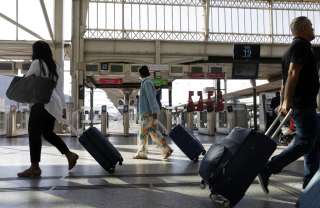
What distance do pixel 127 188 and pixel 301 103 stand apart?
6.63 feet

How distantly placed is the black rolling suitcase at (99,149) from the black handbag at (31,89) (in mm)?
755

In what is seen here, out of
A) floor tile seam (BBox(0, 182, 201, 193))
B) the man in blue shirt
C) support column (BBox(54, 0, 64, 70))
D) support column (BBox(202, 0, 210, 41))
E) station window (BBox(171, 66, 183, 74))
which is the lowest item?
floor tile seam (BBox(0, 182, 201, 193))

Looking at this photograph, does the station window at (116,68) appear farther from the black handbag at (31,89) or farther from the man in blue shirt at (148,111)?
the black handbag at (31,89)

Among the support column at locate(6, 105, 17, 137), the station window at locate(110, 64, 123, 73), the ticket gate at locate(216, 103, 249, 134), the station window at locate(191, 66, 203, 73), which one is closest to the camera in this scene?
the support column at locate(6, 105, 17, 137)

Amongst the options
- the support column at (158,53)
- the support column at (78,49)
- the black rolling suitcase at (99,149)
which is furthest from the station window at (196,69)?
the black rolling suitcase at (99,149)

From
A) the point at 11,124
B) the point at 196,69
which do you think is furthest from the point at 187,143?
the point at 196,69

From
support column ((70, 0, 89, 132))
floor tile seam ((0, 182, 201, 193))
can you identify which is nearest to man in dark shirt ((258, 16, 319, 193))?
floor tile seam ((0, 182, 201, 193))

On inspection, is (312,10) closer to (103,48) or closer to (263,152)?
(103,48)

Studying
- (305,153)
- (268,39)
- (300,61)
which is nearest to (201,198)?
(305,153)

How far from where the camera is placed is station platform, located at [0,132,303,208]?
422 centimetres

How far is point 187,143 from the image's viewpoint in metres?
8.01

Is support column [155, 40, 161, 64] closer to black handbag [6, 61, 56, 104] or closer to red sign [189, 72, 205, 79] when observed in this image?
red sign [189, 72, 205, 79]

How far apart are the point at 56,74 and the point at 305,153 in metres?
3.59

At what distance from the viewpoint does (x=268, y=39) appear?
2873cm
